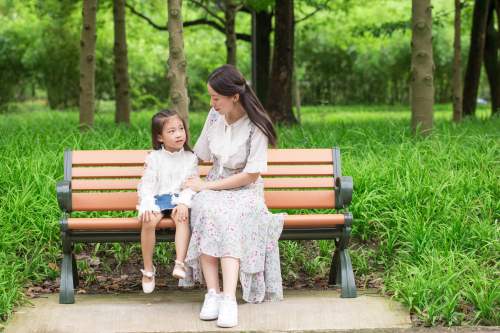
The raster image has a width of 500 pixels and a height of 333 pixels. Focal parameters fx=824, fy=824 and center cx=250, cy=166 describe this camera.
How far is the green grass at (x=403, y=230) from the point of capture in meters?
4.82

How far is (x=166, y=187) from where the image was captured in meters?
5.09

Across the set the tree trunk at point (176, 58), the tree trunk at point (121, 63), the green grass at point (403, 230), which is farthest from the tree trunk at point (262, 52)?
the green grass at point (403, 230)

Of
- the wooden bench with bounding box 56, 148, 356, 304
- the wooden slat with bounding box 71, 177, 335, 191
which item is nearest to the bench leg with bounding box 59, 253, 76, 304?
the wooden bench with bounding box 56, 148, 356, 304

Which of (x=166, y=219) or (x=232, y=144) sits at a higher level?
(x=232, y=144)

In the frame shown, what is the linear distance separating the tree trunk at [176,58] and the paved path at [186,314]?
2.66 m

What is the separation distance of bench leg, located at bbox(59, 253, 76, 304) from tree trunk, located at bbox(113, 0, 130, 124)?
8.16 metres

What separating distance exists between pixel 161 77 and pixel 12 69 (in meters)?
7.30

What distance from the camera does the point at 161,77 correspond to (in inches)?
1412

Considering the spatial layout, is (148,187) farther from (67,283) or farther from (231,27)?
(231,27)

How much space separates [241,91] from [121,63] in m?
8.38

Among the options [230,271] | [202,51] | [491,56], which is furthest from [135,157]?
[202,51]

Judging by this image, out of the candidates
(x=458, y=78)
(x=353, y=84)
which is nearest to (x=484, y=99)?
(x=353, y=84)

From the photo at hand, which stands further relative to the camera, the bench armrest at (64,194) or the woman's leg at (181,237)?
the bench armrest at (64,194)

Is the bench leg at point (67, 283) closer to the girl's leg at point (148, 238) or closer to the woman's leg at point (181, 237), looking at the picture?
the girl's leg at point (148, 238)
